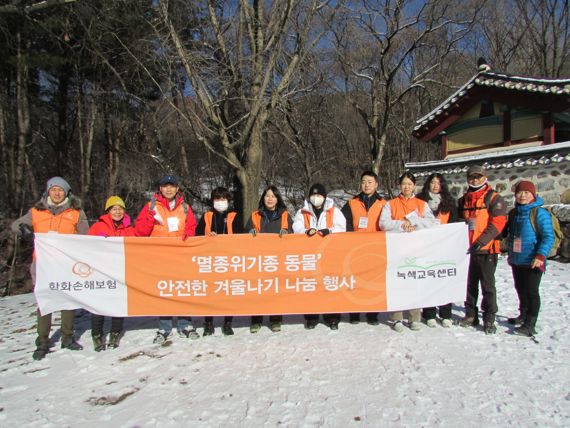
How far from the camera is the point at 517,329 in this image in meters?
4.10

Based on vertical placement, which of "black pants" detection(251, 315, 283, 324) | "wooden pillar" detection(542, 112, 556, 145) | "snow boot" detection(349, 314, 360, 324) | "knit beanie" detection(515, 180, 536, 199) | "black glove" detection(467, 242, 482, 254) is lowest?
"snow boot" detection(349, 314, 360, 324)

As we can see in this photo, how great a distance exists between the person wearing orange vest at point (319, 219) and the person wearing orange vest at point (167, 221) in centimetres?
132

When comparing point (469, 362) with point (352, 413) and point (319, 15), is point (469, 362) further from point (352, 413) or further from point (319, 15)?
point (319, 15)

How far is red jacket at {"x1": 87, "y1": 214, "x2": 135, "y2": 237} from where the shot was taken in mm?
4156

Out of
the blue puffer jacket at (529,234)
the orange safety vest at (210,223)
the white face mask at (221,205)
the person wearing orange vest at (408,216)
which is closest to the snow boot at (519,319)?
the blue puffer jacket at (529,234)

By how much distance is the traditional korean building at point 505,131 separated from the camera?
1044 centimetres

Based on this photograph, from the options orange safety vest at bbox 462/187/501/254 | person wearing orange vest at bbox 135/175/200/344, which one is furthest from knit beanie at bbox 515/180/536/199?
person wearing orange vest at bbox 135/175/200/344

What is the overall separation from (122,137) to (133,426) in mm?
16439

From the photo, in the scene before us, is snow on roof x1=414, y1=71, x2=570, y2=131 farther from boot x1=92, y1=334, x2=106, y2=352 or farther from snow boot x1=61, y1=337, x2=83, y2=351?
snow boot x1=61, y1=337, x2=83, y2=351

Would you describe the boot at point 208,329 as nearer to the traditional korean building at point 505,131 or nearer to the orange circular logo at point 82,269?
the orange circular logo at point 82,269

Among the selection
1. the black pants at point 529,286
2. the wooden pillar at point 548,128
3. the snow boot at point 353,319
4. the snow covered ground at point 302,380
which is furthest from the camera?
the wooden pillar at point 548,128

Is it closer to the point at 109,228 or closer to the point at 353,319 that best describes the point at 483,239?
the point at 353,319

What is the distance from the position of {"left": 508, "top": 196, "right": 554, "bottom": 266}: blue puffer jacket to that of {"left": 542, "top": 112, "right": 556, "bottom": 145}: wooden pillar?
31.1 feet

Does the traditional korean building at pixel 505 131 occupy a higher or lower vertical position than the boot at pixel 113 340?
higher
